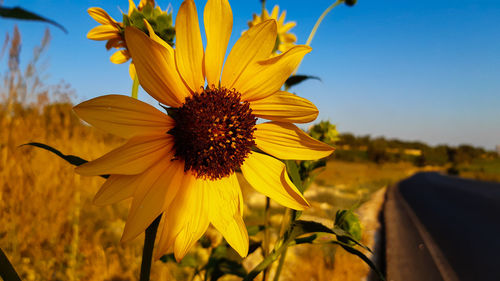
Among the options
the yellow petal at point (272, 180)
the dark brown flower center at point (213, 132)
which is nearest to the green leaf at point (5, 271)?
the dark brown flower center at point (213, 132)

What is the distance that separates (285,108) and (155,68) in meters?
0.25

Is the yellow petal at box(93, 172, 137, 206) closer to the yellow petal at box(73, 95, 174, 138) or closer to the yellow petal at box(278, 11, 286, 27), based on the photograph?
the yellow petal at box(73, 95, 174, 138)

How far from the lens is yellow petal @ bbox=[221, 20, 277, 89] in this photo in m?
0.53

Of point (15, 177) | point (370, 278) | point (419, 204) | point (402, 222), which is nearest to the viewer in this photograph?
point (370, 278)

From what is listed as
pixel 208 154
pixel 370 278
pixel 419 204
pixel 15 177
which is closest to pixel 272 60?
pixel 208 154

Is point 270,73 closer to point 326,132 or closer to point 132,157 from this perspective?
point 132,157

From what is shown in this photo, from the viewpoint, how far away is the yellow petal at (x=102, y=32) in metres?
0.64

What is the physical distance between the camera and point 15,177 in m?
1.86

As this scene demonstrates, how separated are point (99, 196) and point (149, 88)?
0.18 meters

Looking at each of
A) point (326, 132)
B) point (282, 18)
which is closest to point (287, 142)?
point (326, 132)

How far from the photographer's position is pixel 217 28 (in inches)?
20.6

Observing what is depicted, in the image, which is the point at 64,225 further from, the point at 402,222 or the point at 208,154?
the point at 402,222

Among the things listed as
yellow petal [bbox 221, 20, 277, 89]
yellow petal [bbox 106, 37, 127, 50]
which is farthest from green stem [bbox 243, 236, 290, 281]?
yellow petal [bbox 106, 37, 127, 50]

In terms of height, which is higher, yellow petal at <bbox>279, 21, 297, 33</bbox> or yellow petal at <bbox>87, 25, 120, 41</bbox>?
yellow petal at <bbox>279, 21, 297, 33</bbox>
